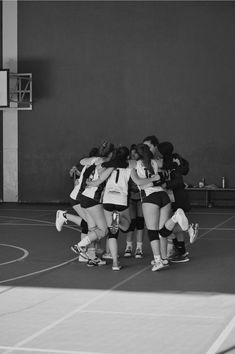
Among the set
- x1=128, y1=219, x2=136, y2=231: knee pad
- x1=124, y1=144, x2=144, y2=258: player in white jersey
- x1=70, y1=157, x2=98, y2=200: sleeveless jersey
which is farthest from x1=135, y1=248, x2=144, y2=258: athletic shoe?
→ x1=70, y1=157, x2=98, y2=200: sleeveless jersey

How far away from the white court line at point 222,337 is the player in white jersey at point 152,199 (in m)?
2.86

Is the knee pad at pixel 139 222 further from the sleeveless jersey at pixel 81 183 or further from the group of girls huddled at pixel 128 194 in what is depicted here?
the sleeveless jersey at pixel 81 183

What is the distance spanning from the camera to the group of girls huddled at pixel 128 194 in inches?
384

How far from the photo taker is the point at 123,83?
21094 mm

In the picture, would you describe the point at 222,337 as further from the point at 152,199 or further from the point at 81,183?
the point at 81,183

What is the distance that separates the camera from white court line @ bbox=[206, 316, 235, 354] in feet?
19.1

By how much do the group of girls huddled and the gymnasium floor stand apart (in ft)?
1.21

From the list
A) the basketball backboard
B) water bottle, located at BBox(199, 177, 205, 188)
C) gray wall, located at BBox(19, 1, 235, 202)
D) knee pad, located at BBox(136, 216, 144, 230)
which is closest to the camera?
knee pad, located at BBox(136, 216, 144, 230)

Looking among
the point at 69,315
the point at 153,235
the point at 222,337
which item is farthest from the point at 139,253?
the point at 222,337

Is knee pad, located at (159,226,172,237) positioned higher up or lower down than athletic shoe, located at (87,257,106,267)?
higher up

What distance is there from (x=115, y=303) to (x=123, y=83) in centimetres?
1400

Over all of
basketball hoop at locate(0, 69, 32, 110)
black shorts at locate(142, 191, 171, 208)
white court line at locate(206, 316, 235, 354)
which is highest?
basketball hoop at locate(0, 69, 32, 110)

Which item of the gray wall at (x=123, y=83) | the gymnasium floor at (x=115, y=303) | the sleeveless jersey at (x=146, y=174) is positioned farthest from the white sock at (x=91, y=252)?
the gray wall at (x=123, y=83)

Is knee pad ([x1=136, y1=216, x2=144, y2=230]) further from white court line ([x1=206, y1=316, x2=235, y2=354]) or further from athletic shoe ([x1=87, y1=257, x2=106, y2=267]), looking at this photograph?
white court line ([x1=206, y1=316, x2=235, y2=354])
